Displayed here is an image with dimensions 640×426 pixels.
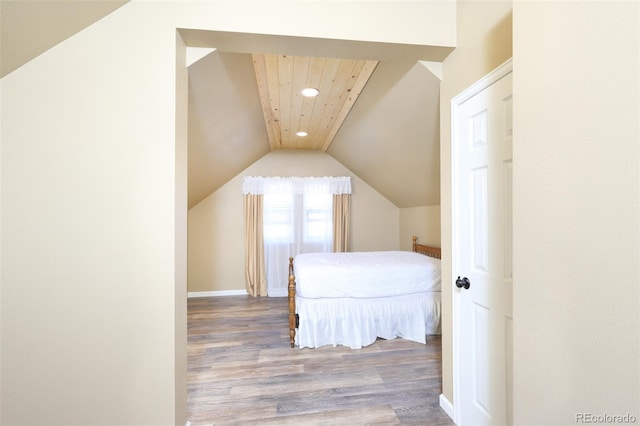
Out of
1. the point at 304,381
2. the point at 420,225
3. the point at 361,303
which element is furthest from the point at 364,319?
the point at 420,225

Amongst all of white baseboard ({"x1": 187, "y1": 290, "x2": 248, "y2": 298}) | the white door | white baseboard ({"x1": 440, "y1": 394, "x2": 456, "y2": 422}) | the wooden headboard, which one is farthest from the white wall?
white baseboard ({"x1": 187, "y1": 290, "x2": 248, "y2": 298})

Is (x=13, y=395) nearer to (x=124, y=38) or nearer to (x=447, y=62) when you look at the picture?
(x=124, y=38)

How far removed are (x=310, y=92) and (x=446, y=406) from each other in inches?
106

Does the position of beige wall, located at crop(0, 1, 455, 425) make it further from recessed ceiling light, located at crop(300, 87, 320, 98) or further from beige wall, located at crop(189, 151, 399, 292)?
beige wall, located at crop(189, 151, 399, 292)

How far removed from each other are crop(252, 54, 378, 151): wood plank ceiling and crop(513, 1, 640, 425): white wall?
1.47 m

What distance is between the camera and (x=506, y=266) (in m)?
1.35

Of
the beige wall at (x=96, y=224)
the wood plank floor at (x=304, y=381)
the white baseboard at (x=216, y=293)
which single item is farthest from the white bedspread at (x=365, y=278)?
the white baseboard at (x=216, y=293)

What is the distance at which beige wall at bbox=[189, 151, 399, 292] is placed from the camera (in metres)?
4.61

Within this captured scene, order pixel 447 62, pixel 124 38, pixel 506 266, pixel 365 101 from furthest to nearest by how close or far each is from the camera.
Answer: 1. pixel 365 101
2. pixel 447 62
3. pixel 124 38
4. pixel 506 266

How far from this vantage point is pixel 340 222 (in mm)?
4883

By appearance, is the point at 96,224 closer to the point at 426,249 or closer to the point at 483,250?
the point at 483,250

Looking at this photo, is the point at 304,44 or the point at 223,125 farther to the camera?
the point at 223,125

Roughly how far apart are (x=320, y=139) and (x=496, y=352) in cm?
347

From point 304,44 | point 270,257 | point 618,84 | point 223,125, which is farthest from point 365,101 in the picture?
point 270,257
